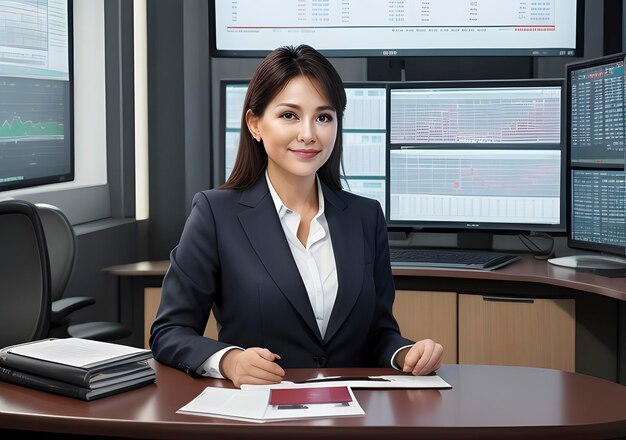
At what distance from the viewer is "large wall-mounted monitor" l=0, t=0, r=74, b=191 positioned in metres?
3.28

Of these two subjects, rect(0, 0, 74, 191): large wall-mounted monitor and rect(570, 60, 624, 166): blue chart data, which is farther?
rect(0, 0, 74, 191): large wall-mounted monitor

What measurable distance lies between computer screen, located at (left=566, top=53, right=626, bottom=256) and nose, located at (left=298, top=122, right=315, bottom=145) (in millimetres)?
1483

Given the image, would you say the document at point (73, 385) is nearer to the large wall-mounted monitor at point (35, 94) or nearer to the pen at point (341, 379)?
the pen at point (341, 379)

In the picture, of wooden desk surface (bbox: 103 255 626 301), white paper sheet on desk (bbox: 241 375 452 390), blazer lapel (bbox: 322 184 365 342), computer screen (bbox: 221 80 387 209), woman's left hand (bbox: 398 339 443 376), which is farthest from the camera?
computer screen (bbox: 221 80 387 209)

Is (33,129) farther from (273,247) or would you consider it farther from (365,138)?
(273,247)

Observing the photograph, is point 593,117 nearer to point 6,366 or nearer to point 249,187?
point 249,187

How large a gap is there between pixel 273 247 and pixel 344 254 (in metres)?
0.18

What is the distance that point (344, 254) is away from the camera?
2.23 m

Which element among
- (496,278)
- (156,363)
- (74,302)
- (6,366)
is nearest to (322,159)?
(156,363)

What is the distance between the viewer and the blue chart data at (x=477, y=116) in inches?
140

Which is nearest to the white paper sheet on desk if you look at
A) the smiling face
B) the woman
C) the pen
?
the pen

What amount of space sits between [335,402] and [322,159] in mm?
640

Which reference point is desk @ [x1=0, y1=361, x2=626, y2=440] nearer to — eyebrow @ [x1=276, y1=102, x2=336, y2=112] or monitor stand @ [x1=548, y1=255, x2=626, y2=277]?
eyebrow @ [x1=276, y1=102, x2=336, y2=112]

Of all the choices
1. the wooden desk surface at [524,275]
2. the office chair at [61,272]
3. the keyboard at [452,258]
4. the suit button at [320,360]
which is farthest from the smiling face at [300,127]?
the keyboard at [452,258]
